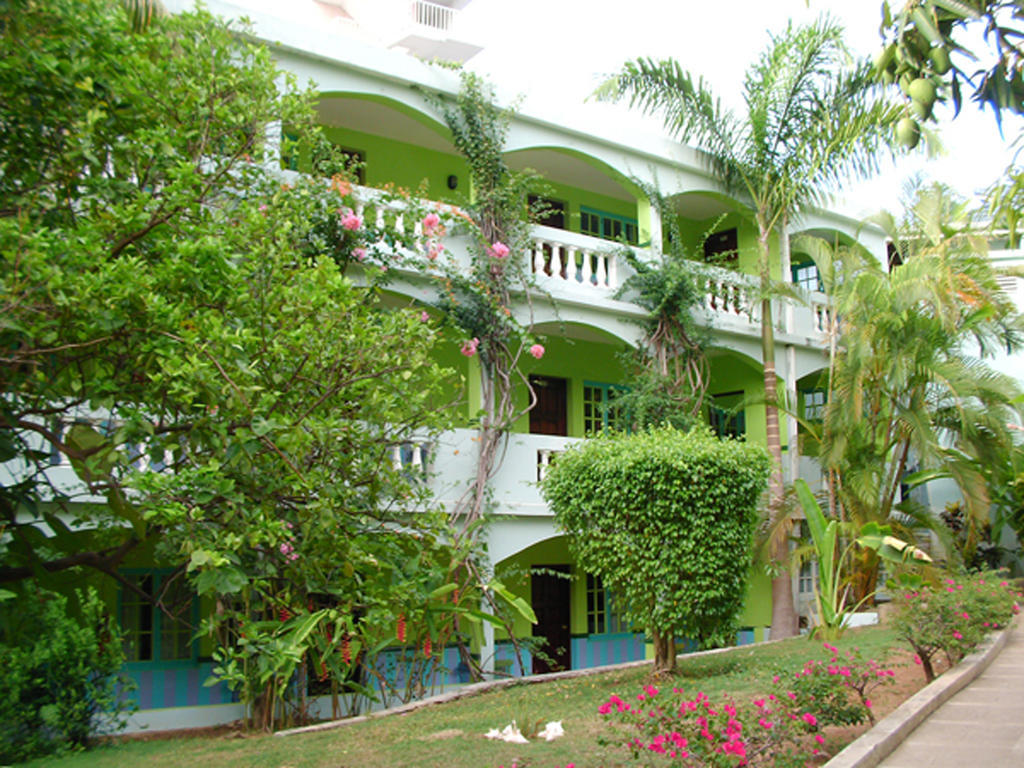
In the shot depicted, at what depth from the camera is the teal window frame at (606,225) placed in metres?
17.4

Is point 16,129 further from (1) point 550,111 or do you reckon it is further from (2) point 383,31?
(2) point 383,31

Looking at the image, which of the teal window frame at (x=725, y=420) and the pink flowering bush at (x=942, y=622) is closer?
the pink flowering bush at (x=942, y=622)

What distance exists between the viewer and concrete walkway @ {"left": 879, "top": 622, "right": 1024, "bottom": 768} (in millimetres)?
6258

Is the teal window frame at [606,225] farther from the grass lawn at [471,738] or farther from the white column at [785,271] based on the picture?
the grass lawn at [471,738]

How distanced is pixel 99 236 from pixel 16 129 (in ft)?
3.17

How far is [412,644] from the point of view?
11.6 m

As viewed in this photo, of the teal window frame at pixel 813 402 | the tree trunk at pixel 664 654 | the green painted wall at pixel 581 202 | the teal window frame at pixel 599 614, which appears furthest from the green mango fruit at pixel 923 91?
the teal window frame at pixel 813 402

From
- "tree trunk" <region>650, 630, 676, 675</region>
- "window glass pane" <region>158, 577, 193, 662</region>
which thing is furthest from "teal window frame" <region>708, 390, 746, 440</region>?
"window glass pane" <region>158, 577, 193, 662</region>

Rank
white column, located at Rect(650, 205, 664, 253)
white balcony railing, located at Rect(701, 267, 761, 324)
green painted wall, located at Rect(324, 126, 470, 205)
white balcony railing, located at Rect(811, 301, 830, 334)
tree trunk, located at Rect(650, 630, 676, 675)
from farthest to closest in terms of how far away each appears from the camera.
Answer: white balcony railing, located at Rect(811, 301, 830, 334)
white balcony railing, located at Rect(701, 267, 761, 324)
white column, located at Rect(650, 205, 664, 253)
green painted wall, located at Rect(324, 126, 470, 205)
tree trunk, located at Rect(650, 630, 676, 675)

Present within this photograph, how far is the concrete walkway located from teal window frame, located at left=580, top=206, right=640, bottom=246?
33.1ft

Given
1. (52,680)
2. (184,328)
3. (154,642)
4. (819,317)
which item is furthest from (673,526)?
(819,317)

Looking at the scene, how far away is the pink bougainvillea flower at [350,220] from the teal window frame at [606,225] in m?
6.71

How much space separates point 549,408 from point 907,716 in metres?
9.66

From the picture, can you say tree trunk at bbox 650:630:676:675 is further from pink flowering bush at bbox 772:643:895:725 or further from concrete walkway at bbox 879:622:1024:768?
pink flowering bush at bbox 772:643:895:725
